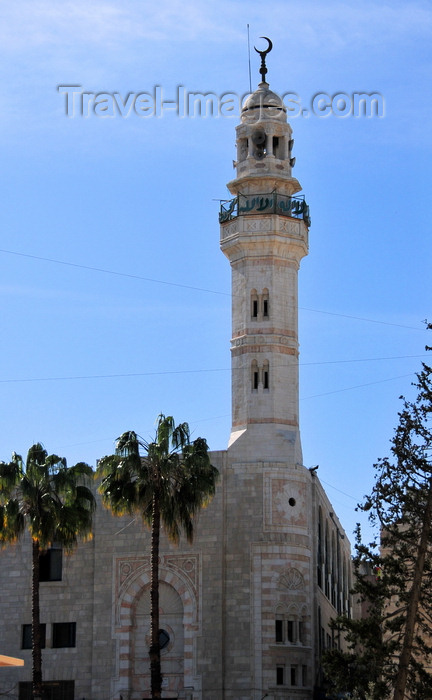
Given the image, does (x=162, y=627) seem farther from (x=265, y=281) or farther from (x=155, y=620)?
(x=265, y=281)

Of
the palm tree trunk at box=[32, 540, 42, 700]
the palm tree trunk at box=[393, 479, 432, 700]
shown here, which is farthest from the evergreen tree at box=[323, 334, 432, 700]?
the palm tree trunk at box=[32, 540, 42, 700]

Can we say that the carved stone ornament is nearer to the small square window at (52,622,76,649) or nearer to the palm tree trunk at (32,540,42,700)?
the small square window at (52,622,76,649)

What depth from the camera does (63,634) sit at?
180ft

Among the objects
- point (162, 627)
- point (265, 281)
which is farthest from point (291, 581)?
point (265, 281)

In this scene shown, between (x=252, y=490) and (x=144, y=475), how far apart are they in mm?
8386

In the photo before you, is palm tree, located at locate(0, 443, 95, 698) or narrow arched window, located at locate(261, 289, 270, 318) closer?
palm tree, located at locate(0, 443, 95, 698)

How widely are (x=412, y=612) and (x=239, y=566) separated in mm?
17630

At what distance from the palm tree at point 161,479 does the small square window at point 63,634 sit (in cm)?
909

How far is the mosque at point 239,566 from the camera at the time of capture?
52.2 m

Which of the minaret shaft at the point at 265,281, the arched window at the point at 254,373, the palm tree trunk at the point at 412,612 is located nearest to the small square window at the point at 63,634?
the minaret shaft at the point at 265,281

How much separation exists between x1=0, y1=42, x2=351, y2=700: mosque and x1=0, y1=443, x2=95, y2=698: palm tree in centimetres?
637

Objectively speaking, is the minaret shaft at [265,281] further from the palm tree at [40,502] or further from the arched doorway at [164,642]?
the palm tree at [40,502]

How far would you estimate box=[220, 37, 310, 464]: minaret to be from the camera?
183 ft

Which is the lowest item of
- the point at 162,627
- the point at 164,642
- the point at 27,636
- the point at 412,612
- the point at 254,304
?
the point at 164,642
